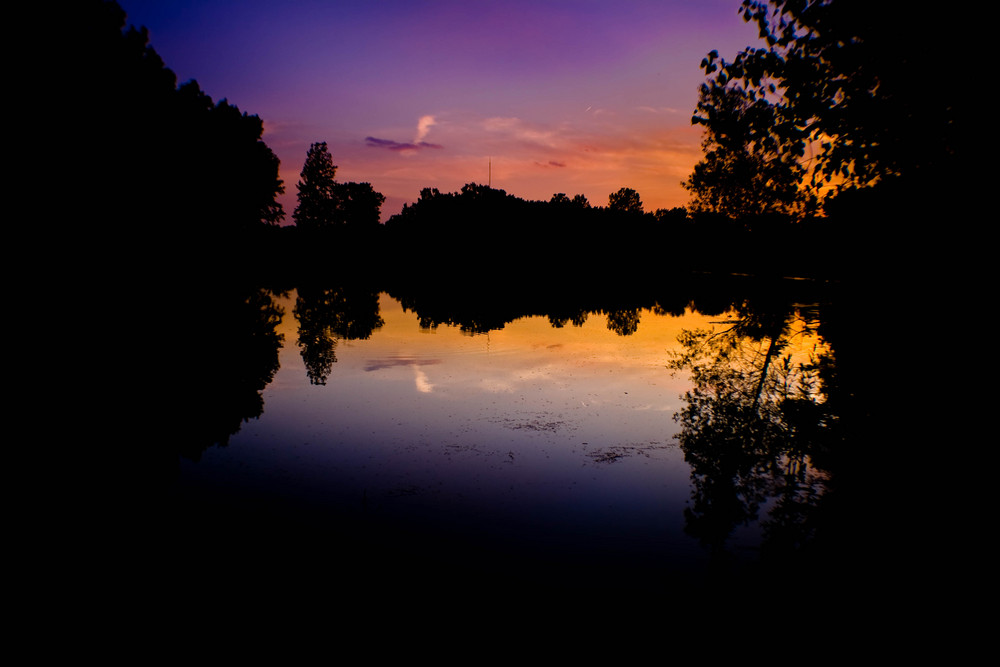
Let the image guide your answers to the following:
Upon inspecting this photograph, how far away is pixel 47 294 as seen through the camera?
24.9 m

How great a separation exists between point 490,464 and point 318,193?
13165cm

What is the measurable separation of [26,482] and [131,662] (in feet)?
18.1

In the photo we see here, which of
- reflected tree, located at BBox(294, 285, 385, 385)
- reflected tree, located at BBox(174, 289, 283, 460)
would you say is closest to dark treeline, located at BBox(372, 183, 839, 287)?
reflected tree, located at BBox(294, 285, 385, 385)

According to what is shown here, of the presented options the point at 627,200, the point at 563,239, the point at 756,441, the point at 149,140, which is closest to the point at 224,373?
the point at 756,441

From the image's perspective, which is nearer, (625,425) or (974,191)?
(974,191)

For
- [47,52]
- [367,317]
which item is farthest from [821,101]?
[47,52]

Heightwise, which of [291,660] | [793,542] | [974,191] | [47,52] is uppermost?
[47,52]

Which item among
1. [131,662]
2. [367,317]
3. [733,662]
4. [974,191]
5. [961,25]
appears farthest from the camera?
[367,317]

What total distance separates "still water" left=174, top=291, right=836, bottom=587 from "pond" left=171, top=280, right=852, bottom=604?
0.05 metres

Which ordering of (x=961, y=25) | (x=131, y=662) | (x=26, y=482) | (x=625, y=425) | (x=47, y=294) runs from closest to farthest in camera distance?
(x=131, y=662) → (x=961, y=25) → (x=26, y=482) → (x=625, y=425) → (x=47, y=294)

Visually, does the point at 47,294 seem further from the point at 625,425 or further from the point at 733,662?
the point at 733,662

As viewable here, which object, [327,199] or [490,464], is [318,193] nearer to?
[327,199]

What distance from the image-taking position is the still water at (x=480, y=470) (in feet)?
24.1

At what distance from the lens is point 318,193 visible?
126m
